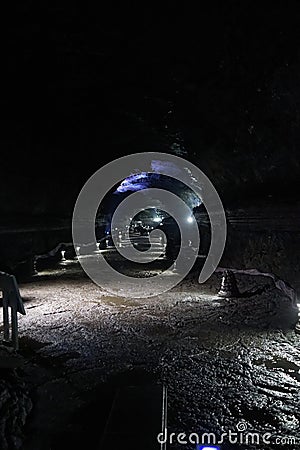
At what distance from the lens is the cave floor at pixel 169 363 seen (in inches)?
140

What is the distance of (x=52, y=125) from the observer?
10.6m

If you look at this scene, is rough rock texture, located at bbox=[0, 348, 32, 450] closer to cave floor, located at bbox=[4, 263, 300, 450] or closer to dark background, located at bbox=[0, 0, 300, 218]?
cave floor, located at bbox=[4, 263, 300, 450]

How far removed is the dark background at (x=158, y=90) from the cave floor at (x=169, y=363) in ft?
11.6

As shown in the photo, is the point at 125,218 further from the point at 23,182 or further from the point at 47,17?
the point at 47,17

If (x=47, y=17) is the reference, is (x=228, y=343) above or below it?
below

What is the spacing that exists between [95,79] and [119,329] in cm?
619

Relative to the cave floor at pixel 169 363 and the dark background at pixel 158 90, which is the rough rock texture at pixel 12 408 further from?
the dark background at pixel 158 90

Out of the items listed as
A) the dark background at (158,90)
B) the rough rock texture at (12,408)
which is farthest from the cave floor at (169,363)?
the dark background at (158,90)

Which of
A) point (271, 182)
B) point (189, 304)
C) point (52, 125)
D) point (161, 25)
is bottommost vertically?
point (189, 304)

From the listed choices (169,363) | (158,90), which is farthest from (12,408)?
(158,90)

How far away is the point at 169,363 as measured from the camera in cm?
509

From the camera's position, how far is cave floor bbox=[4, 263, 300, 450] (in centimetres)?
356

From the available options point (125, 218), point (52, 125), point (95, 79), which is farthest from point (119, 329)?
point (125, 218)

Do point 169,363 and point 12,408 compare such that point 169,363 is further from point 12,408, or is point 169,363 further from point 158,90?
point 158,90
